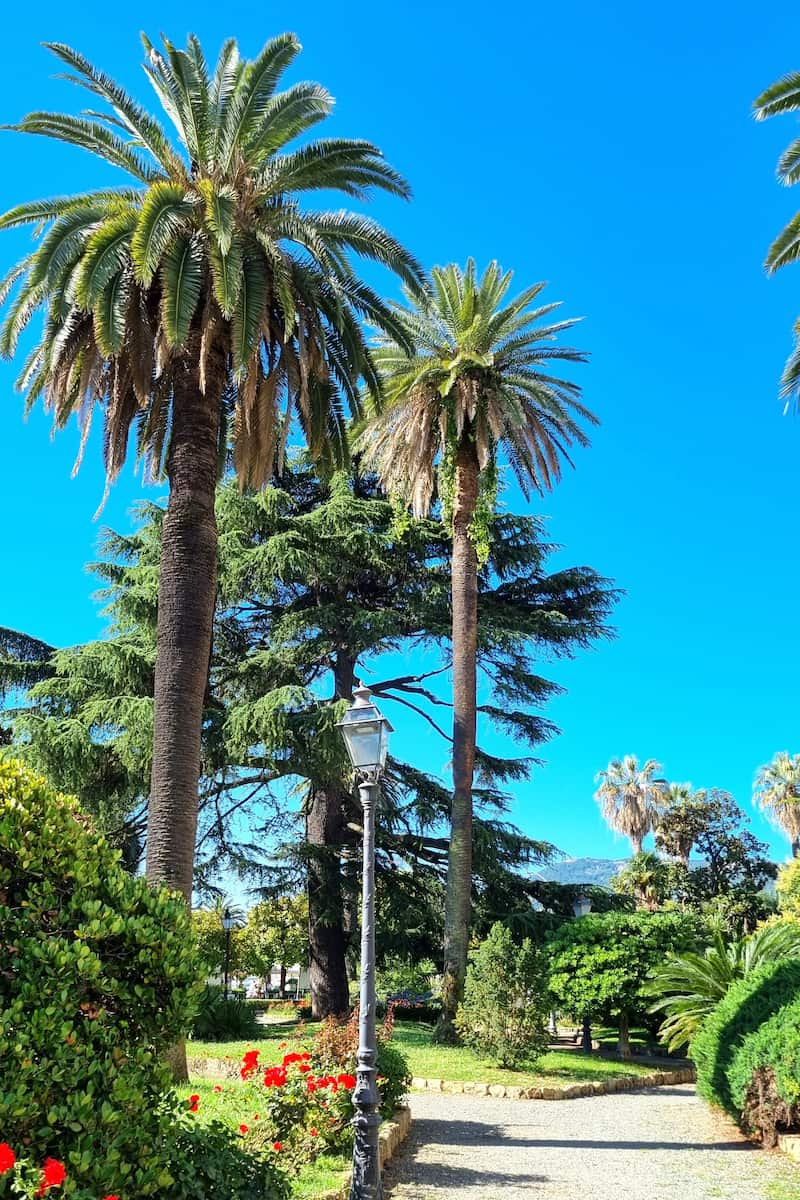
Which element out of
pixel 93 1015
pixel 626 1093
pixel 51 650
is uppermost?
pixel 51 650

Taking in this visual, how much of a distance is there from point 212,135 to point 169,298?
2284 mm

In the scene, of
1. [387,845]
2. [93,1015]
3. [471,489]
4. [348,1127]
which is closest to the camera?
[93,1015]

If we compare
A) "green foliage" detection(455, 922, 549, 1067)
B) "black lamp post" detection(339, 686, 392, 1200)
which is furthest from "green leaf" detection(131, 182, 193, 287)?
"green foliage" detection(455, 922, 549, 1067)

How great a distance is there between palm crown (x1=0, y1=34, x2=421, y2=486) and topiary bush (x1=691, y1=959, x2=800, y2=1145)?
823 centimetres

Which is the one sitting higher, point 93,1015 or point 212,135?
point 212,135

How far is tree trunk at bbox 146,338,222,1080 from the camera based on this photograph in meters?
9.65

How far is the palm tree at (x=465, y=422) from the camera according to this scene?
19.6m

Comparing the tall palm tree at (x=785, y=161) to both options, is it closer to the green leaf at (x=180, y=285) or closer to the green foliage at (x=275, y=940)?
the green leaf at (x=180, y=285)

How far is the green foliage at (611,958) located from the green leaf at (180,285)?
14.4 m

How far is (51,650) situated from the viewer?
25422 mm

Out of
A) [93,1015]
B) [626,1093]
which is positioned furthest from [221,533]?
[93,1015]

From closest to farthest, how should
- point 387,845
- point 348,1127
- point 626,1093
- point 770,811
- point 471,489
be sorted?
point 348,1127 < point 626,1093 < point 471,489 < point 387,845 < point 770,811

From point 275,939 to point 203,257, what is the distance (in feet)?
110

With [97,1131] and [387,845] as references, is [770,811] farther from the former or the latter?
[97,1131]
